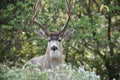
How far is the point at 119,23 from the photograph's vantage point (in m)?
14.9

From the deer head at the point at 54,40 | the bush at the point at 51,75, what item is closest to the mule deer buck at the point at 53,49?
the deer head at the point at 54,40

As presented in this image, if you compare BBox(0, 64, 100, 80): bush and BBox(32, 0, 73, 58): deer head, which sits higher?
BBox(0, 64, 100, 80): bush

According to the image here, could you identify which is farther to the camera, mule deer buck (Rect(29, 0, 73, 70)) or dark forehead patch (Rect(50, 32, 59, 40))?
dark forehead patch (Rect(50, 32, 59, 40))

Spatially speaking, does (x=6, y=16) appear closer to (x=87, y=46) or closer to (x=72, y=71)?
(x=87, y=46)

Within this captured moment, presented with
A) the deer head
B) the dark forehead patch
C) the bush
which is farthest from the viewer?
the dark forehead patch

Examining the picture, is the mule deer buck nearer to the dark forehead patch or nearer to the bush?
the dark forehead patch

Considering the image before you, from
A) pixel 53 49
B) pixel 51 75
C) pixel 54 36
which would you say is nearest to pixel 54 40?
pixel 54 36

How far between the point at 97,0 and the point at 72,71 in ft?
27.8

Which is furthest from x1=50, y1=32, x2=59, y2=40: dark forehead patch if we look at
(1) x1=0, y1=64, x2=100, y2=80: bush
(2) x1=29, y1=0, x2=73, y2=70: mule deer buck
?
(1) x1=0, y1=64, x2=100, y2=80: bush

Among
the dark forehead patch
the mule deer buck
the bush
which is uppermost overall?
the bush

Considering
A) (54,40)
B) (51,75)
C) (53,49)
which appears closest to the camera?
(51,75)

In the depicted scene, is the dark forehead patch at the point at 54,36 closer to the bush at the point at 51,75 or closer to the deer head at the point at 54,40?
the deer head at the point at 54,40

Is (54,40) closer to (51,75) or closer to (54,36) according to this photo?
(54,36)

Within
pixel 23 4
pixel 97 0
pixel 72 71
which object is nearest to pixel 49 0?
pixel 23 4
